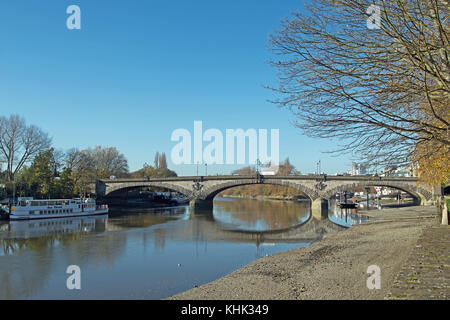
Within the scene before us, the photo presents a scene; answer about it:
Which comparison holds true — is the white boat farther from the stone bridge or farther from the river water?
the stone bridge

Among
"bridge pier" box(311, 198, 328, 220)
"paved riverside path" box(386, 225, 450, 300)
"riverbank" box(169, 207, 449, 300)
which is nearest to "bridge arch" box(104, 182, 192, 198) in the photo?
"bridge pier" box(311, 198, 328, 220)

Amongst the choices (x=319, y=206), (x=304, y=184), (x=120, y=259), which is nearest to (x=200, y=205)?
(x=304, y=184)

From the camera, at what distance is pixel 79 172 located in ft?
213

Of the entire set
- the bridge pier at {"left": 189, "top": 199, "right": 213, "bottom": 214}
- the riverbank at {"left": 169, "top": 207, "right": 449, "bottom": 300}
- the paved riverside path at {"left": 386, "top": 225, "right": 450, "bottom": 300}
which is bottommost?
the bridge pier at {"left": 189, "top": 199, "right": 213, "bottom": 214}

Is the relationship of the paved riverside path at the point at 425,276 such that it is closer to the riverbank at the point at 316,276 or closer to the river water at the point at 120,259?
the riverbank at the point at 316,276

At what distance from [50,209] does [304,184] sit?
128ft

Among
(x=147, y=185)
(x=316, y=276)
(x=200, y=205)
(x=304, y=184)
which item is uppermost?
(x=304, y=184)

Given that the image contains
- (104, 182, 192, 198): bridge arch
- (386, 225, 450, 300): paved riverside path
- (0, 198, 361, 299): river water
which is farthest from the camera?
(104, 182, 192, 198): bridge arch

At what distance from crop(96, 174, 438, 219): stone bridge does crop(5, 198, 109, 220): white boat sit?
17995mm

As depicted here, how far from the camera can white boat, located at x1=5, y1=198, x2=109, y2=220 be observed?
126ft

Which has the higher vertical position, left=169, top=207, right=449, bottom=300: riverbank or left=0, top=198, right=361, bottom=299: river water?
left=169, top=207, right=449, bottom=300: riverbank

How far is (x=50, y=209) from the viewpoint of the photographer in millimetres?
41406

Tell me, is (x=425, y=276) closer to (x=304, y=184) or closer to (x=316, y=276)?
(x=316, y=276)
